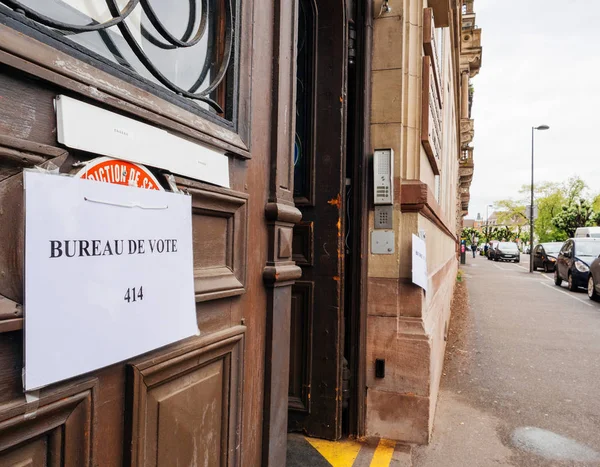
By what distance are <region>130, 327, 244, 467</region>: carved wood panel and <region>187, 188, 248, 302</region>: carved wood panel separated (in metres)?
0.20

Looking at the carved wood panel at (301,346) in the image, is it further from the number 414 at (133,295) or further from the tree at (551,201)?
the tree at (551,201)

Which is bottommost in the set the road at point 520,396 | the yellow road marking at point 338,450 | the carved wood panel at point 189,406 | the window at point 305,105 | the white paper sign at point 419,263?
the road at point 520,396

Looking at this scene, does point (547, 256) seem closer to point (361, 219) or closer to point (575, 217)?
point (361, 219)

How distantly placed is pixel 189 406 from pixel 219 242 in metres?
0.58

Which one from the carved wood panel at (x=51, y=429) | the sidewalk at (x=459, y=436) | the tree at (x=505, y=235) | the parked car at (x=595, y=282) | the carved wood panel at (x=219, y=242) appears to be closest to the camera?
the carved wood panel at (x=51, y=429)

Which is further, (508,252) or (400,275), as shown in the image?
(508,252)

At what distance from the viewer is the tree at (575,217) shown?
40.9m

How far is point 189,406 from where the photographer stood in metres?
1.51

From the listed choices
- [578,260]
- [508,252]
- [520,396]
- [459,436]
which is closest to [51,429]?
[459,436]

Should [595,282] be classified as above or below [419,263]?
below

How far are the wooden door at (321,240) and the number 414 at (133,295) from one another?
2.18m

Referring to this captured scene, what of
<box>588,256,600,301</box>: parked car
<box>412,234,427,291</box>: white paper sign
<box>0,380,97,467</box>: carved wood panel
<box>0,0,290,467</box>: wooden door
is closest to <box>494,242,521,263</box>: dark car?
<box>588,256,600,301</box>: parked car

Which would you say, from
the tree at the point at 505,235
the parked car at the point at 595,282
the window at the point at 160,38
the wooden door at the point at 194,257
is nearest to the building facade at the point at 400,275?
the wooden door at the point at 194,257

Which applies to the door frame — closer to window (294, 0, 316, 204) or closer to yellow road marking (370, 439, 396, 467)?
yellow road marking (370, 439, 396, 467)
